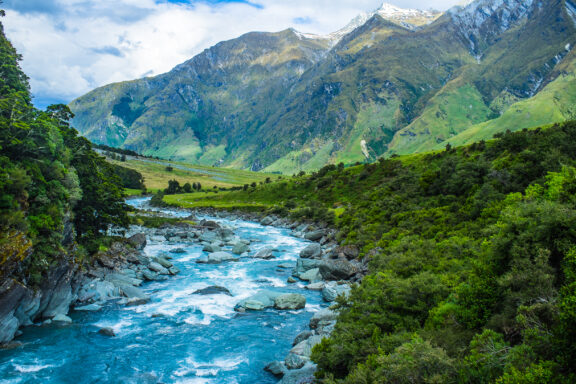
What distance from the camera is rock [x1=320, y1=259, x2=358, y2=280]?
39156 mm

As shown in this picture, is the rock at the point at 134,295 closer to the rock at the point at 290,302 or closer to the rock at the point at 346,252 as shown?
the rock at the point at 290,302

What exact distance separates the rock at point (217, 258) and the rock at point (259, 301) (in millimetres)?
17719

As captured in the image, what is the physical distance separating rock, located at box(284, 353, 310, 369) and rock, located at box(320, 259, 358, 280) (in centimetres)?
1905

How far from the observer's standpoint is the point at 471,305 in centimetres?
1537

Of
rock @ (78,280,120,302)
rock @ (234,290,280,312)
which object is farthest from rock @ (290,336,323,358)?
rock @ (78,280,120,302)

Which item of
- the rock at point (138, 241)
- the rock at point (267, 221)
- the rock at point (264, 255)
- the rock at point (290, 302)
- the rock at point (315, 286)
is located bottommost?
the rock at point (267, 221)

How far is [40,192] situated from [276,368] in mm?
24949

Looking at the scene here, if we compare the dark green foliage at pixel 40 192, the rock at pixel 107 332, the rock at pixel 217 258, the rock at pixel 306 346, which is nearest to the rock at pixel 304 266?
the rock at pixel 217 258

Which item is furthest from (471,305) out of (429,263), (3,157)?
(3,157)

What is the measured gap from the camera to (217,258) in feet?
166

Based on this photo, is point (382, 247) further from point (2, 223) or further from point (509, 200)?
point (2, 223)

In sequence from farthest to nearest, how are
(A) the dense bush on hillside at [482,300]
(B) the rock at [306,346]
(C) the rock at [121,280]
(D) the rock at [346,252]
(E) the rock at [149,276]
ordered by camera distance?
(D) the rock at [346,252] < (E) the rock at [149,276] < (C) the rock at [121,280] < (B) the rock at [306,346] < (A) the dense bush on hillside at [482,300]

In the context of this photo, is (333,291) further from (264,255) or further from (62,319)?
(62,319)

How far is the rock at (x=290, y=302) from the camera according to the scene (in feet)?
102
